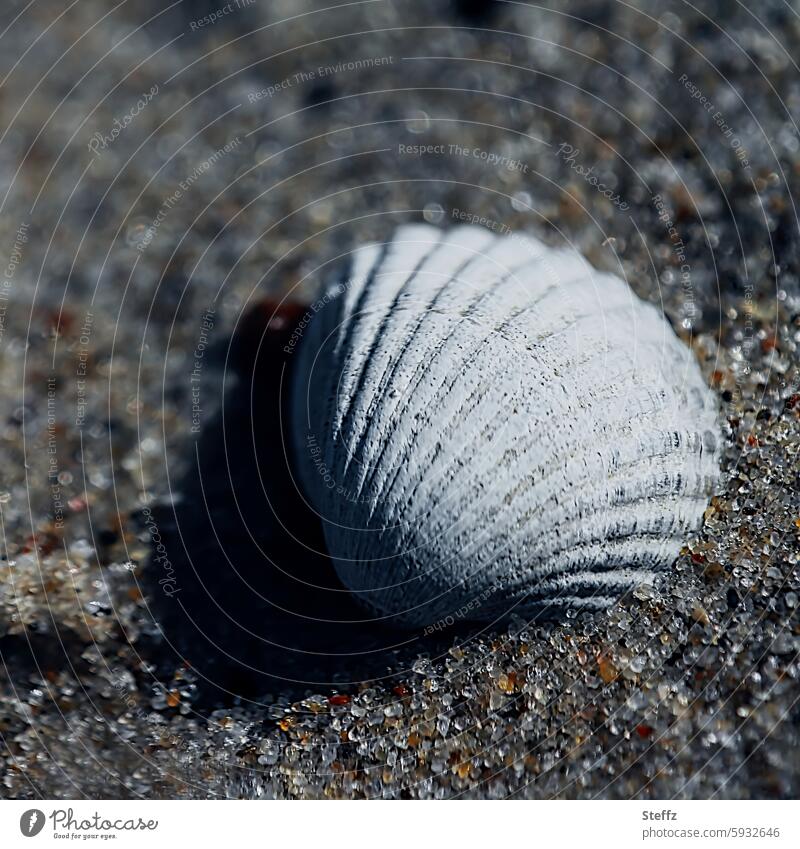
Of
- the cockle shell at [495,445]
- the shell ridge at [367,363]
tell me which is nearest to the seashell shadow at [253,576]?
the cockle shell at [495,445]

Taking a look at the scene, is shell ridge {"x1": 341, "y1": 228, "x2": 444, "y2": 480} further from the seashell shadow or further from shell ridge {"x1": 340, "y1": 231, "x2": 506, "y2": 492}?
the seashell shadow

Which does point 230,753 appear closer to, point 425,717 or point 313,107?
point 425,717

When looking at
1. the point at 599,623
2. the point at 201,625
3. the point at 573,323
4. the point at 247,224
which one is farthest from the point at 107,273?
the point at 599,623
